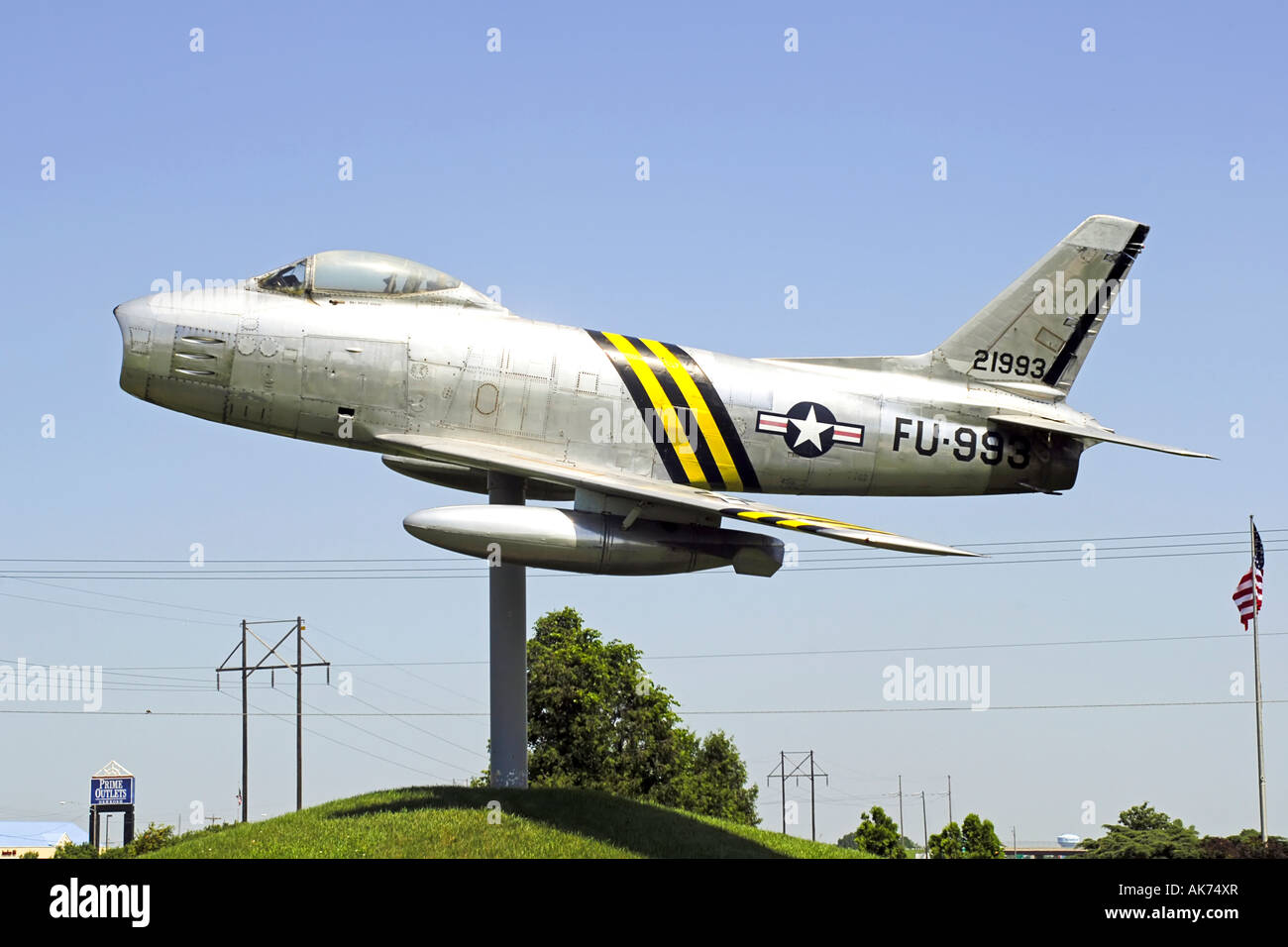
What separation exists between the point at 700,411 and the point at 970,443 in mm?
5494

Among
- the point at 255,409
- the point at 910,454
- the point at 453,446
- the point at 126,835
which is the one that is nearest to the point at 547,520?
the point at 453,446

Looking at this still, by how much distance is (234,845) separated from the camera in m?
23.3

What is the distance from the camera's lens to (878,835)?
7019cm

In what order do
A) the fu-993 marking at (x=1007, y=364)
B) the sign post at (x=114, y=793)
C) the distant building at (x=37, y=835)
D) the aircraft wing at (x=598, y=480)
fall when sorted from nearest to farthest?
the aircraft wing at (x=598, y=480) < the fu-993 marking at (x=1007, y=364) < the sign post at (x=114, y=793) < the distant building at (x=37, y=835)

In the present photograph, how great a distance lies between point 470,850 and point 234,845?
4398 mm

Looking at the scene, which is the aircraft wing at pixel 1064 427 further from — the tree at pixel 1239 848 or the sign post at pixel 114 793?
the sign post at pixel 114 793

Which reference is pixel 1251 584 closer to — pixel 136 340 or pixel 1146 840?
pixel 1146 840

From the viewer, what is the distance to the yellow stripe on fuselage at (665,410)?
2434cm

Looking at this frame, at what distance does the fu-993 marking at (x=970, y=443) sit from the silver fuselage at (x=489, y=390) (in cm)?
3

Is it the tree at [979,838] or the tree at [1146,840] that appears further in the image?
the tree at [979,838]

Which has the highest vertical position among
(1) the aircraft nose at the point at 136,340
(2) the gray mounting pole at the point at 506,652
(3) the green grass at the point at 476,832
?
(1) the aircraft nose at the point at 136,340

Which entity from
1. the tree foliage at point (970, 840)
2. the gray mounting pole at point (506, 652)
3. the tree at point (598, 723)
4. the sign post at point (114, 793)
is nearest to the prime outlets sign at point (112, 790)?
the sign post at point (114, 793)

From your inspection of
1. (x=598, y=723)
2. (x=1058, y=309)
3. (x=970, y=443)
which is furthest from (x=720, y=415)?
(x=598, y=723)
